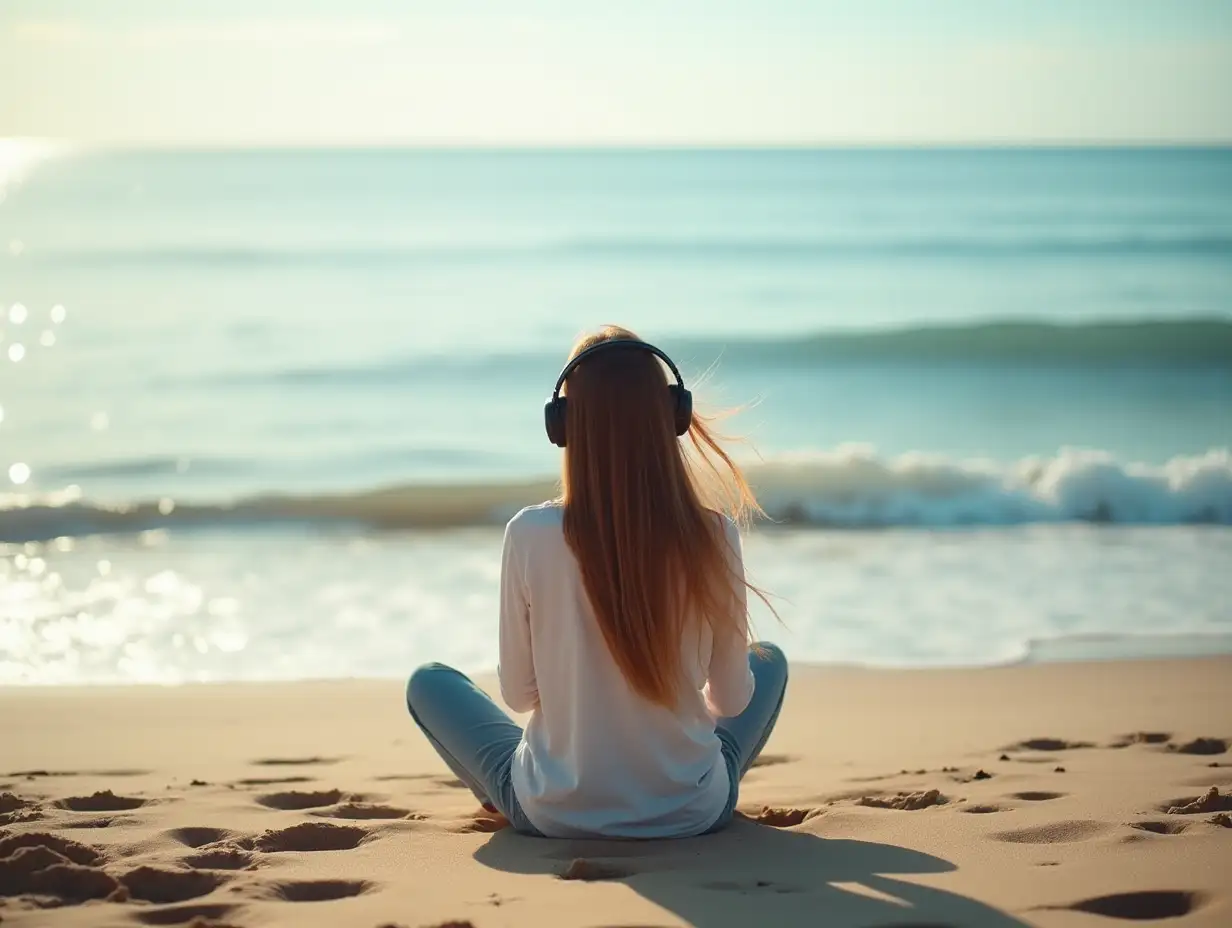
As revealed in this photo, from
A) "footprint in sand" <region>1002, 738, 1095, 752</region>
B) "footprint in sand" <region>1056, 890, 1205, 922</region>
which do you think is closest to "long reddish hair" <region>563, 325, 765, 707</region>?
"footprint in sand" <region>1056, 890, 1205, 922</region>

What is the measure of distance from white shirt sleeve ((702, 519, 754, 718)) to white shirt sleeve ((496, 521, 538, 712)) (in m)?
0.41

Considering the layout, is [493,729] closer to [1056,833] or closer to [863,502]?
[1056,833]

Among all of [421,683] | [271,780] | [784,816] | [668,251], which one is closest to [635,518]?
[421,683]

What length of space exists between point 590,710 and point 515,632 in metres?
0.24

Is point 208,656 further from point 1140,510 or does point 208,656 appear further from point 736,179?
point 736,179

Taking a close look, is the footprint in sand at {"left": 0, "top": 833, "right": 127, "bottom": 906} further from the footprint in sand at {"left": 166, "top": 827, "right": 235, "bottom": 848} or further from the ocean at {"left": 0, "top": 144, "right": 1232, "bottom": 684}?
the ocean at {"left": 0, "top": 144, "right": 1232, "bottom": 684}

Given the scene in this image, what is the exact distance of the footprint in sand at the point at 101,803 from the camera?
3.75 m

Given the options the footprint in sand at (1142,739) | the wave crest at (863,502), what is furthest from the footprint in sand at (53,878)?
the wave crest at (863,502)

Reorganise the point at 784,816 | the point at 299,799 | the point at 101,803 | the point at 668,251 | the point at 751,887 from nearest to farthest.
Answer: the point at 751,887, the point at 784,816, the point at 101,803, the point at 299,799, the point at 668,251

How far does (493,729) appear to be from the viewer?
3443mm

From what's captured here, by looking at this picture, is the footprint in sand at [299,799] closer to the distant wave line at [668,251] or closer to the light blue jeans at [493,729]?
the light blue jeans at [493,729]

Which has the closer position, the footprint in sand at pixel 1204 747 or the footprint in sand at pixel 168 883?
the footprint in sand at pixel 168 883

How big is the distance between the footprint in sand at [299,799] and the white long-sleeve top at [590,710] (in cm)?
84

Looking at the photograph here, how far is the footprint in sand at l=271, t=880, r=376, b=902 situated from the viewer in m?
2.91
